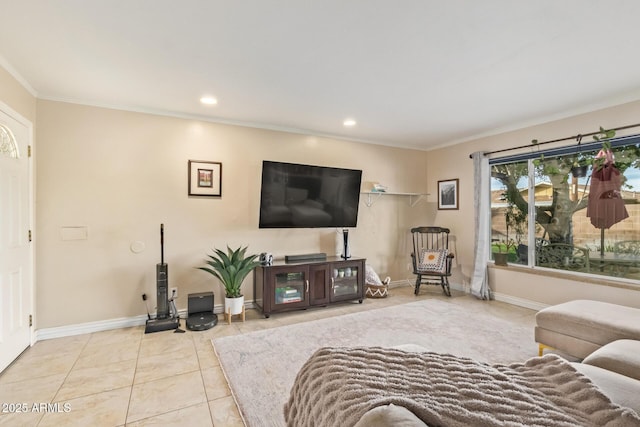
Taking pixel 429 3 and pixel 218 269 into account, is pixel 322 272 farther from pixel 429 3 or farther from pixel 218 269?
pixel 429 3

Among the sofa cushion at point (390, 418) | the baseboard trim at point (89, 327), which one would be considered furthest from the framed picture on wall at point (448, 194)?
the sofa cushion at point (390, 418)

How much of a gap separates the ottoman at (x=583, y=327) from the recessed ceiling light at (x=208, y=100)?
368 centimetres

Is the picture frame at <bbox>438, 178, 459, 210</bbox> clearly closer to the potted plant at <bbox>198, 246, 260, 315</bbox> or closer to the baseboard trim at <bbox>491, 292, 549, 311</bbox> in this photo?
the baseboard trim at <bbox>491, 292, 549, 311</bbox>

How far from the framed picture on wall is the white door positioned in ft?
17.7

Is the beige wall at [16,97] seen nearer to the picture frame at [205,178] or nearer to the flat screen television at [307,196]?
the picture frame at [205,178]

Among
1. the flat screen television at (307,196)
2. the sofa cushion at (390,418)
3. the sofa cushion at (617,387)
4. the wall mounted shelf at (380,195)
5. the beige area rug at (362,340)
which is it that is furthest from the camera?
the wall mounted shelf at (380,195)

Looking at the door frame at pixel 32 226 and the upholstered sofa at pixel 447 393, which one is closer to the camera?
the upholstered sofa at pixel 447 393

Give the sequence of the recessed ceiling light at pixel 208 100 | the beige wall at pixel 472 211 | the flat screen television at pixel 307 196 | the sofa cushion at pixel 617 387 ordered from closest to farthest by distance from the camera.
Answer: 1. the sofa cushion at pixel 617 387
2. the recessed ceiling light at pixel 208 100
3. the beige wall at pixel 472 211
4. the flat screen television at pixel 307 196

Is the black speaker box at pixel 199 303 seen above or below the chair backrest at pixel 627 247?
below

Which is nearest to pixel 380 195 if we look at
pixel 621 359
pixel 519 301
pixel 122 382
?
pixel 519 301

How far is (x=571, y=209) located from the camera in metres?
3.75

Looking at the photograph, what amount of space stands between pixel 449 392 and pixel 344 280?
3.31m

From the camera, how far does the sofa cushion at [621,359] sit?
1.63 metres

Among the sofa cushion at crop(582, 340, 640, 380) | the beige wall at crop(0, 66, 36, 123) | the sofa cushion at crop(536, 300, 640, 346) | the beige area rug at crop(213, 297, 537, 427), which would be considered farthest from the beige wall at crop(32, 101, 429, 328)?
the sofa cushion at crop(582, 340, 640, 380)
